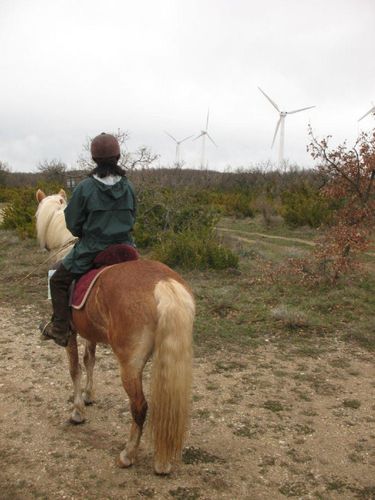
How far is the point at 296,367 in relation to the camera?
5.39 metres

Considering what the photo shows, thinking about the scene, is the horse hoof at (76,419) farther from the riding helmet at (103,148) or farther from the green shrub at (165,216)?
the green shrub at (165,216)

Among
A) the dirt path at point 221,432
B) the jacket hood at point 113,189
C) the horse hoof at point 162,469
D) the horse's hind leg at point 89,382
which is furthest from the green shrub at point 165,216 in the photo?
the horse hoof at point 162,469

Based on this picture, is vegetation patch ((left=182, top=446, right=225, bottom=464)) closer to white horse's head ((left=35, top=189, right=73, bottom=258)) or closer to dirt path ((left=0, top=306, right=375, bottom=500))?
dirt path ((left=0, top=306, right=375, bottom=500))

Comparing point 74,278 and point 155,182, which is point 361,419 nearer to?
point 74,278

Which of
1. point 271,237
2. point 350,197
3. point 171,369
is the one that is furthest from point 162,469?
point 271,237

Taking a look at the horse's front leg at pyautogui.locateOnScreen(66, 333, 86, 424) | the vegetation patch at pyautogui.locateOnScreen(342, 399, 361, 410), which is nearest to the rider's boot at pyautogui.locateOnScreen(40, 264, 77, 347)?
the horse's front leg at pyautogui.locateOnScreen(66, 333, 86, 424)

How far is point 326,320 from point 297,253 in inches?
193

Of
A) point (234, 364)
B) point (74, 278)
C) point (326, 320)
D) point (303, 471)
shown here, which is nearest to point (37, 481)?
point (74, 278)

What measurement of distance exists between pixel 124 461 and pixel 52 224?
2244 millimetres

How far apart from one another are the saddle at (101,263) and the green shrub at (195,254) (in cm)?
627

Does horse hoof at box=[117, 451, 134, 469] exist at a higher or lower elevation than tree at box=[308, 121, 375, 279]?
lower

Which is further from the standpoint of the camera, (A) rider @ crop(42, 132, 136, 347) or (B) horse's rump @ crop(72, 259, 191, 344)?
(A) rider @ crop(42, 132, 136, 347)

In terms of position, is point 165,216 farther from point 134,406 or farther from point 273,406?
point 134,406

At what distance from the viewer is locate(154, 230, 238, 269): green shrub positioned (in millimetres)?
10023
